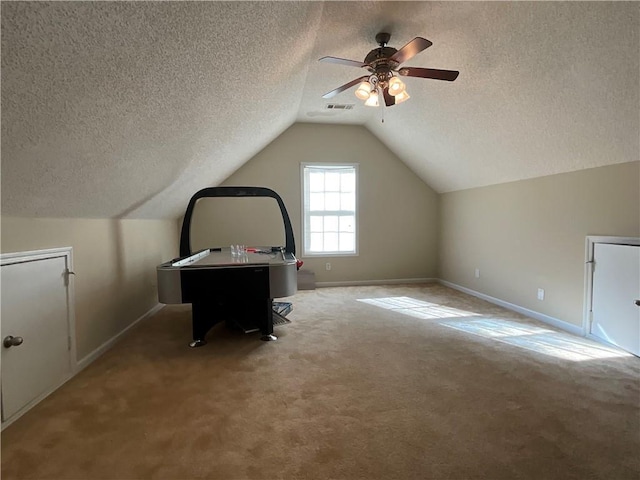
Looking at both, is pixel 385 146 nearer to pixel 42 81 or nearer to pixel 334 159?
pixel 334 159

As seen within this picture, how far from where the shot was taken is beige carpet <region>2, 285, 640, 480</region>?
4.50 ft

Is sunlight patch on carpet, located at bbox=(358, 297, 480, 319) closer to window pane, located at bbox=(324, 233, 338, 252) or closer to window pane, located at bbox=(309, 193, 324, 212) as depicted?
window pane, located at bbox=(324, 233, 338, 252)

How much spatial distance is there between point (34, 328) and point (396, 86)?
295cm

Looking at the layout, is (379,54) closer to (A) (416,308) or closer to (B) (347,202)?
(A) (416,308)

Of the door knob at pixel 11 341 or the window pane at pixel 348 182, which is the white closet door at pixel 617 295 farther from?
the door knob at pixel 11 341

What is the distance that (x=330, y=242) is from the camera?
207 inches

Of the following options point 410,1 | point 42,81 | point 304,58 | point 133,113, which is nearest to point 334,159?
point 304,58

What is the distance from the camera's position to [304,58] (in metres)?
2.80

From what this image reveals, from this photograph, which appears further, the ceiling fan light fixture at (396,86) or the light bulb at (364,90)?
the light bulb at (364,90)

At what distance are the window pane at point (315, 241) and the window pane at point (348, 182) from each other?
0.88 m

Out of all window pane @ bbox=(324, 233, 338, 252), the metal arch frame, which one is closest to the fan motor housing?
the metal arch frame

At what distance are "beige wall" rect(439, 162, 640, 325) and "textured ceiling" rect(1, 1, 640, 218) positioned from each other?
190 millimetres

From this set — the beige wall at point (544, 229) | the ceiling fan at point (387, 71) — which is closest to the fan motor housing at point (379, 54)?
the ceiling fan at point (387, 71)

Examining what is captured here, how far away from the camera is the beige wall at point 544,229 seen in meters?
2.63
